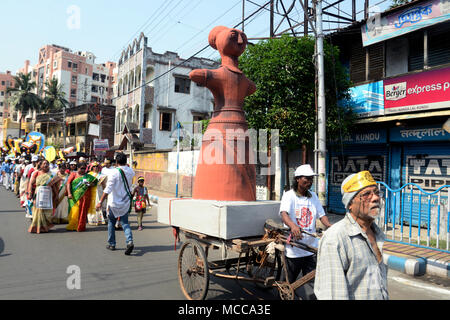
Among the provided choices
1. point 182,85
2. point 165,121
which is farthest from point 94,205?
point 182,85

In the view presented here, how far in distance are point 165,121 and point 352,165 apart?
18729 millimetres

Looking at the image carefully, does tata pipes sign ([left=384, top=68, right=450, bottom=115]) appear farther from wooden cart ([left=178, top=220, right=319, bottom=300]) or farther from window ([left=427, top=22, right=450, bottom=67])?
Answer: wooden cart ([left=178, top=220, right=319, bottom=300])

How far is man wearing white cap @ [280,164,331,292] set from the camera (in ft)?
10.8

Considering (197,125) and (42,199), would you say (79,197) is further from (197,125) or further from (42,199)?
(197,125)

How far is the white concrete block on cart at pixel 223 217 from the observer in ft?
11.1

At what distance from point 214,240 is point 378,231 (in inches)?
79.1

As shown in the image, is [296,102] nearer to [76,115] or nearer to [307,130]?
[307,130]

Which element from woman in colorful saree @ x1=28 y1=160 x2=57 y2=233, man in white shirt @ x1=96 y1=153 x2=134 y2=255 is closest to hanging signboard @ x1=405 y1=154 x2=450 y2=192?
man in white shirt @ x1=96 y1=153 x2=134 y2=255

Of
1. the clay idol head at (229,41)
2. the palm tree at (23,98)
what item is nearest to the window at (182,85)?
the clay idol head at (229,41)

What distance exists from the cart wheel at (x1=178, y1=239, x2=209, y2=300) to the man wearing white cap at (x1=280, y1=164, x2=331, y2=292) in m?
0.92

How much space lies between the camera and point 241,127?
4422 millimetres

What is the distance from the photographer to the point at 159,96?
1051 inches

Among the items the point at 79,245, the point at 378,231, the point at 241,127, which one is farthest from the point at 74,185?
the point at 378,231

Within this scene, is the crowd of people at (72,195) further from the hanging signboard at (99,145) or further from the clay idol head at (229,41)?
the hanging signboard at (99,145)
